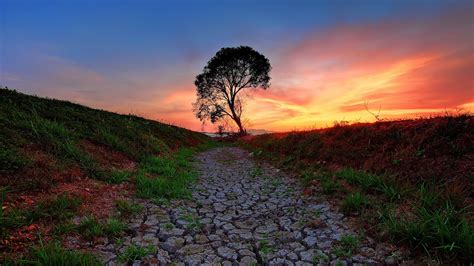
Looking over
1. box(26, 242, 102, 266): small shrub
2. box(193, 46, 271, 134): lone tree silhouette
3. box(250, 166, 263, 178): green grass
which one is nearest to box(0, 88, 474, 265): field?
box(26, 242, 102, 266): small shrub

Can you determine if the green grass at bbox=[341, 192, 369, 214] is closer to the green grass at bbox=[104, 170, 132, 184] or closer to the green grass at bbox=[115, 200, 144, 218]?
the green grass at bbox=[115, 200, 144, 218]

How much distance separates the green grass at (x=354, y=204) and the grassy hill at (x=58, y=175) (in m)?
3.64

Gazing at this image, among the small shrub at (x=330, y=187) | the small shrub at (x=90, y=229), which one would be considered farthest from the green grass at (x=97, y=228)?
the small shrub at (x=330, y=187)

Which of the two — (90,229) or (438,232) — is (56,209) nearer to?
(90,229)

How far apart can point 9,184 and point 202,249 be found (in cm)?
359

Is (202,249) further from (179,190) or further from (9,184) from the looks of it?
(9,184)

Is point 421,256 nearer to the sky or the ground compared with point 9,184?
nearer to the ground

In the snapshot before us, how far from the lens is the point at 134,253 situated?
3646 mm

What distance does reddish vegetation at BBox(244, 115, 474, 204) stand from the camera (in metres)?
5.20

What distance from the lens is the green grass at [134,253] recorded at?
352cm

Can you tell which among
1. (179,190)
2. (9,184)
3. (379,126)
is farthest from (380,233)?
(9,184)

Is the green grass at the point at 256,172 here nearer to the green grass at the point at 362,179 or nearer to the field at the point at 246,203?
the field at the point at 246,203

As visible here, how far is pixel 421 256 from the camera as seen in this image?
3.42 metres

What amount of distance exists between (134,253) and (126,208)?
158 centimetres
